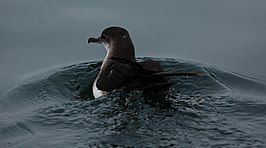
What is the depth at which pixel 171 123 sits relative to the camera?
9094 mm

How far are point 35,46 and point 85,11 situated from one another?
4.06ft

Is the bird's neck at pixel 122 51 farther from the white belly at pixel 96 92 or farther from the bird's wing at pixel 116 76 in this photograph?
the bird's wing at pixel 116 76

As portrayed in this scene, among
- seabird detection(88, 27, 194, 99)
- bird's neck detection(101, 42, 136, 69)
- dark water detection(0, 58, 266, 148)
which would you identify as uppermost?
bird's neck detection(101, 42, 136, 69)

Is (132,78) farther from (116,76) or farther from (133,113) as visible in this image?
(133,113)

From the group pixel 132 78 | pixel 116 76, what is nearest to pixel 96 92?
pixel 116 76

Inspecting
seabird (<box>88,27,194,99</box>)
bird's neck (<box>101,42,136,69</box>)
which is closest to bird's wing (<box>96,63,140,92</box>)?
seabird (<box>88,27,194,99</box>)

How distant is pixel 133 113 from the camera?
31.1 ft

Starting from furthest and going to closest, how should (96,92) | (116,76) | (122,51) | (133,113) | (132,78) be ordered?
1. (122,51)
2. (96,92)
3. (116,76)
4. (132,78)
5. (133,113)

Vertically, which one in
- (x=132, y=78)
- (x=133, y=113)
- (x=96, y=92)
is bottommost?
(x=133, y=113)

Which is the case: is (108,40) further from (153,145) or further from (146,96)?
(153,145)

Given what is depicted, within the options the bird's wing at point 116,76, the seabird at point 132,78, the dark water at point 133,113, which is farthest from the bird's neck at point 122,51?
the bird's wing at point 116,76

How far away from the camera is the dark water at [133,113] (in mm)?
8742

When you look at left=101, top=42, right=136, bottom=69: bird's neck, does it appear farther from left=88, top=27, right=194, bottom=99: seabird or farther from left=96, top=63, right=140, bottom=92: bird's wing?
left=96, top=63, right=140, bottom=92: bird's wing

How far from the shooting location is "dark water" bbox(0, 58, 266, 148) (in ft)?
28.7
